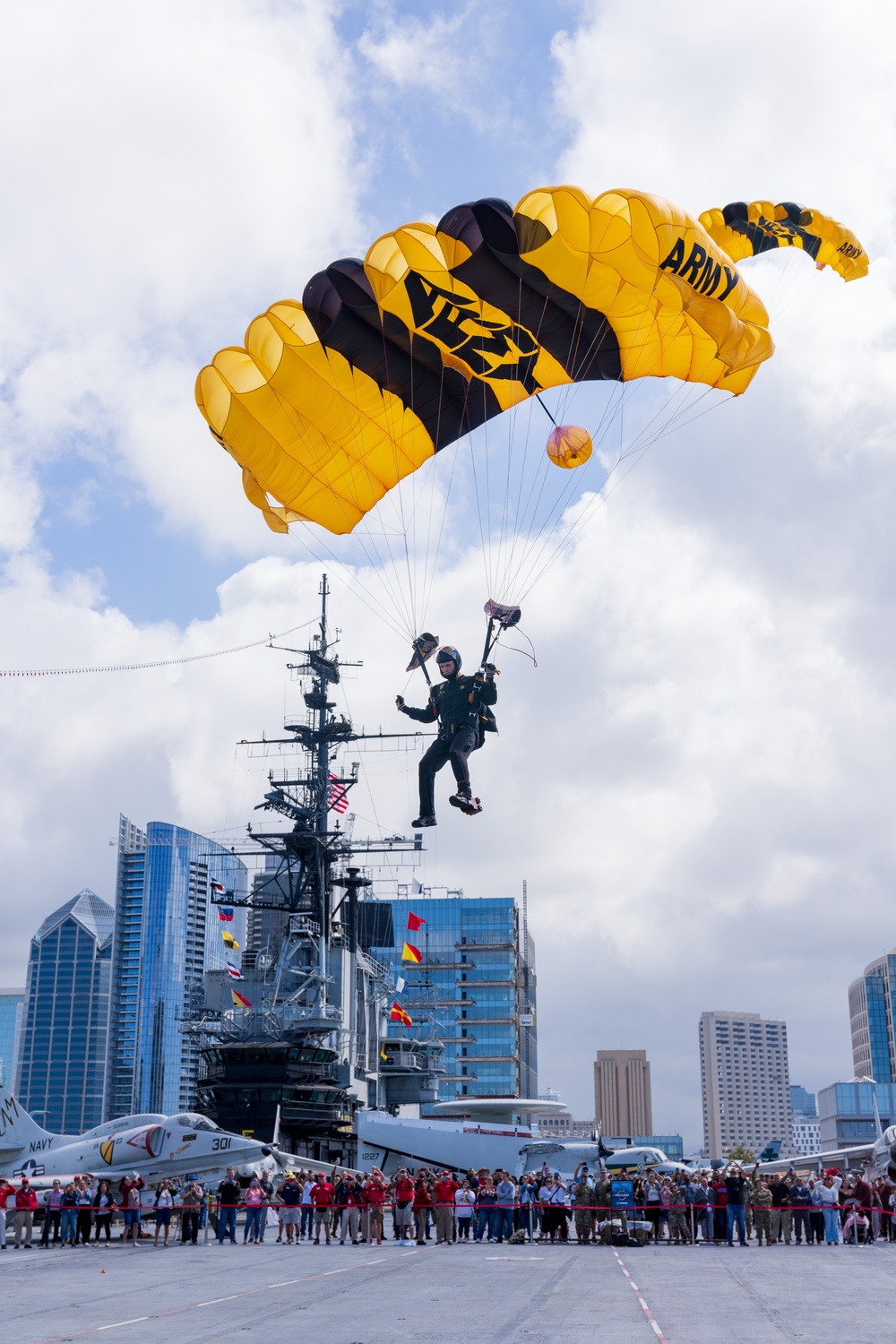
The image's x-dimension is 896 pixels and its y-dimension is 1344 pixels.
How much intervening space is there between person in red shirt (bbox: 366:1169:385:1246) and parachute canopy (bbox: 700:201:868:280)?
18121 mm

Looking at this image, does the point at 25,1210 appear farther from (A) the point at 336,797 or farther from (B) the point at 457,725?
(A) the point at 336,797

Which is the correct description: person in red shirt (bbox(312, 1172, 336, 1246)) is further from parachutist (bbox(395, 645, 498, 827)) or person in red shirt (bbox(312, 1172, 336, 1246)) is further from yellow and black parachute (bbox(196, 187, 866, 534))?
yellow and black parachute (bbox(196, 187, 866, 534))

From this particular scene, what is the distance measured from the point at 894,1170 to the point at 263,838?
81.5ft

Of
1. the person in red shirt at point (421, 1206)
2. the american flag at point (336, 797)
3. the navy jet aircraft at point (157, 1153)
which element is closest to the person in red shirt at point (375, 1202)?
the person in red shirt at point (421, 1206)

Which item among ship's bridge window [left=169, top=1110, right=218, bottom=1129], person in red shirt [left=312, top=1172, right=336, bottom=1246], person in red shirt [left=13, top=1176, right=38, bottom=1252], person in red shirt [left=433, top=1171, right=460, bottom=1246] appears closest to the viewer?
person in red shirt [left=13, top=1176, right=38, bottom=1252]

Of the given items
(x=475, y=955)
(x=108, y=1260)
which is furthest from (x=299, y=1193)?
(x=475, y=955)

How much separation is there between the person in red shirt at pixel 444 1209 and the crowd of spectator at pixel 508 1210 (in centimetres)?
3

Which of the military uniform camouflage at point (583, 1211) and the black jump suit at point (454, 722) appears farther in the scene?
the military uniform camouflage at point (583, 1211)

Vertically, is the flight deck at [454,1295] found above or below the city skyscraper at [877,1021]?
below

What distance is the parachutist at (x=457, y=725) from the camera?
19.6 metres

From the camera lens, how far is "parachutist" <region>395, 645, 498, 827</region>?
64.3 ft

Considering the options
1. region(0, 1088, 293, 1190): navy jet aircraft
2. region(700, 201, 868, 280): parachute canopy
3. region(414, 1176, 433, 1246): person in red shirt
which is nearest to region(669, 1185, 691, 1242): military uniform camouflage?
region(414, 1176, 433, 1246): person in red shirt

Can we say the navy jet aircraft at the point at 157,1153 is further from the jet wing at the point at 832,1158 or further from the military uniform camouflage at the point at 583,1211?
the jet wing at the point at 832,1158

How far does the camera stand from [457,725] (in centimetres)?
1964
